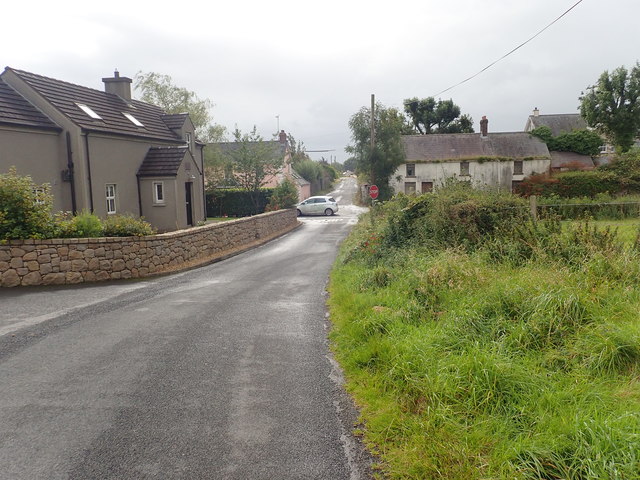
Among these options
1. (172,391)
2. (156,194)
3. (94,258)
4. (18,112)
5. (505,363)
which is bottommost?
(172,391)

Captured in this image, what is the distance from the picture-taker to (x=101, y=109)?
24.1 metres

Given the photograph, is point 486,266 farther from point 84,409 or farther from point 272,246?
point 272,246

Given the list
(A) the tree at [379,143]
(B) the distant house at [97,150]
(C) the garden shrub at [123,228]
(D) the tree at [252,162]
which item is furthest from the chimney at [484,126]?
(C) the garden shrub at [123,228]

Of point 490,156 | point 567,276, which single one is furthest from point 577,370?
point 490,156

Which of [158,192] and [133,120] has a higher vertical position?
[133,120]

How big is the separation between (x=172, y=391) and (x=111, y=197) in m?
19.3

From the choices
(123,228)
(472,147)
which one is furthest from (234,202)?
(123,228)

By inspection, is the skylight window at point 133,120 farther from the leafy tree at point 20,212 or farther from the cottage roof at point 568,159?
the cottage roof at point 568,159

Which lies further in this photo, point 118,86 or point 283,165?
point 283,165

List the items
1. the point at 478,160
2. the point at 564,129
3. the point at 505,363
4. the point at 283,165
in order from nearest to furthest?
the point at 505,363 → the point at 283,165 → the point at 478,160 → the point at 564,129

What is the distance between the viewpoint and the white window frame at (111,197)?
74.2 feet

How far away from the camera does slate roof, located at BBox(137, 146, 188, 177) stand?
80.3 ft

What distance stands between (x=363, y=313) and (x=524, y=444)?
13.9 feet

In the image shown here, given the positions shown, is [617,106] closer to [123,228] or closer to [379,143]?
[379,143]
